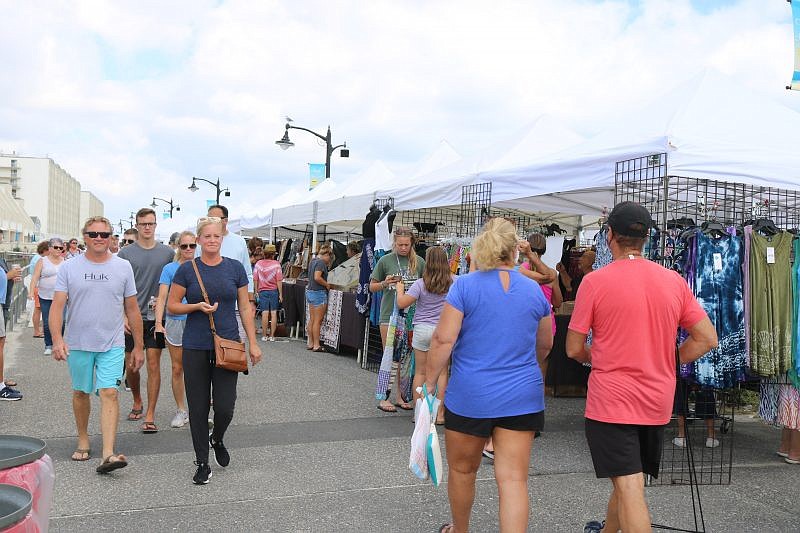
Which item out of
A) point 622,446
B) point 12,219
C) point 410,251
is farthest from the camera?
point 12,219

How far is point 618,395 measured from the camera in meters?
3.24

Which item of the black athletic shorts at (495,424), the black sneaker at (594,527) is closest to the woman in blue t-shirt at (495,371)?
the black athletic shorts at (495,424)

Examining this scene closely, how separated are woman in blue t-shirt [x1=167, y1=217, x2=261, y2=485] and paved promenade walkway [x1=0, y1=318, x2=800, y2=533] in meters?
0.40

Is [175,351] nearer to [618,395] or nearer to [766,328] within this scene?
[618,395]

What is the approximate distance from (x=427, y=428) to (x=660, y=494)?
2.20m

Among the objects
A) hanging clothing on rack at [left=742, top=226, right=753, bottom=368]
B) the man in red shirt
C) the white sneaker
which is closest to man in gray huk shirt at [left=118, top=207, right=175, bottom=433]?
the white sneaker

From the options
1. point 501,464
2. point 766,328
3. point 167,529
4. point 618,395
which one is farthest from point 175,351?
point 766,328

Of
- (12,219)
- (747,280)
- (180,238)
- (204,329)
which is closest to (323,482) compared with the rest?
(204,329)

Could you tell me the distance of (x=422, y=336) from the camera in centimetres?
623

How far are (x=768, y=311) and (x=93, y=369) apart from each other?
4.95 m

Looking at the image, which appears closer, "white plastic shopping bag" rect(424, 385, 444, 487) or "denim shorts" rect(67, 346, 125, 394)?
"white plastic shopping bag" rect(424, 385, 444, 487)

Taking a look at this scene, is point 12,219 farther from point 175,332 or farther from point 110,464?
point 110,464

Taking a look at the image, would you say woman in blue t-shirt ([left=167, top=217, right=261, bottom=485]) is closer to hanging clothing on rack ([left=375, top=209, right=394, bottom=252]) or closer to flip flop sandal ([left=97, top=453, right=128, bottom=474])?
flip flop sandal ([left=97, top=453, right=128, bottom=474])

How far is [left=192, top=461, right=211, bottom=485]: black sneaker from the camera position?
4.87 m
